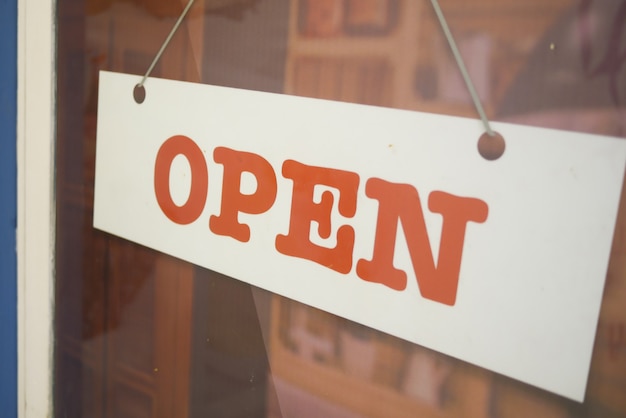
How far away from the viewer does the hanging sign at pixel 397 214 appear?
433 millimetres

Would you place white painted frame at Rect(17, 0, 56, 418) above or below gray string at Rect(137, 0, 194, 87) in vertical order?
below

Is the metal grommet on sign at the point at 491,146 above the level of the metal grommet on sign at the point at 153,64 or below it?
below

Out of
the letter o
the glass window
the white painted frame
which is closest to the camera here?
the glass window

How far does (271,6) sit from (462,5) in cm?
22

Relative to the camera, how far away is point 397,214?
515 mm

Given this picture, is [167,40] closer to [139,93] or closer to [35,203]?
[139,93]

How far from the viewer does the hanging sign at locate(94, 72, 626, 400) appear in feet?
1.42

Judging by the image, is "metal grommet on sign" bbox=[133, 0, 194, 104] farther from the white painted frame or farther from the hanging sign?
the white painted frame

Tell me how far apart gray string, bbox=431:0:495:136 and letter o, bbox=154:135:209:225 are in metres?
0.33

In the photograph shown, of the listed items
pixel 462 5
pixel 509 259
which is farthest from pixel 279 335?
pixel 462 5

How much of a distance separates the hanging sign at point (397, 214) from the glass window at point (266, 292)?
2cm
